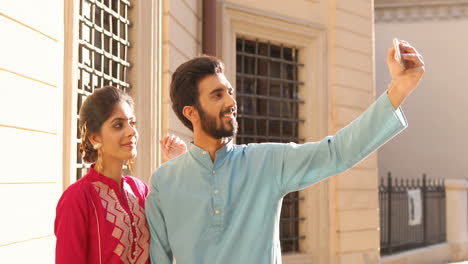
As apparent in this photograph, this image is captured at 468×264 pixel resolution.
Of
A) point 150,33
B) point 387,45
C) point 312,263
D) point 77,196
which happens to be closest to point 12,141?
point 77,196

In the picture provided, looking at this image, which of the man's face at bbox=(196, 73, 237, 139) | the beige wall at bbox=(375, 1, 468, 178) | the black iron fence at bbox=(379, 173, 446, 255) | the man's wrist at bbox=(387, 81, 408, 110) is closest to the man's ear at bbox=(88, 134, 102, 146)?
the man's face at bbox=(196, 73, 237, 139)

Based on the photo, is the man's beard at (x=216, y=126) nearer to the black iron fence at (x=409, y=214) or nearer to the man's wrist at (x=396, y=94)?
the man's wrist at (x=396, y=94)

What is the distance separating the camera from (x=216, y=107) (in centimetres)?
246

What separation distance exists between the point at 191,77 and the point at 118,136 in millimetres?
354

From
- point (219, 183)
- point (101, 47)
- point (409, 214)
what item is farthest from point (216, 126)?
point (409, 214)

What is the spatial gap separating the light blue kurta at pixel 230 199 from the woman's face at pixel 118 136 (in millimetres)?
161

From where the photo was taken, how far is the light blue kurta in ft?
7.94

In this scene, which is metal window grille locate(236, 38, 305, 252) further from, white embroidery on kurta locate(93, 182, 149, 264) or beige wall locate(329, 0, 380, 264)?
white embroidery on kurta locate(93, 182, 149, 264)

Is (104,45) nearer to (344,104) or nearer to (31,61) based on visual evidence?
(31,61)

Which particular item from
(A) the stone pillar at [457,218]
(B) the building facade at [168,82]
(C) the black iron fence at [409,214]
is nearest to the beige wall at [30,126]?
(B) the building facade at [168,82]

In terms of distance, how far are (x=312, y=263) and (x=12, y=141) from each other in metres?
6.09

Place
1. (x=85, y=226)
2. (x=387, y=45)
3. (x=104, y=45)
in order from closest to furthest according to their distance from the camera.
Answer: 1. (x=85, y=226)
2. (x=104, y=45)
3. (x=387, y=45)

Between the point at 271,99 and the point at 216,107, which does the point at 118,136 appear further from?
the point at 271,99

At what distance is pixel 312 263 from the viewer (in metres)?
9.16
